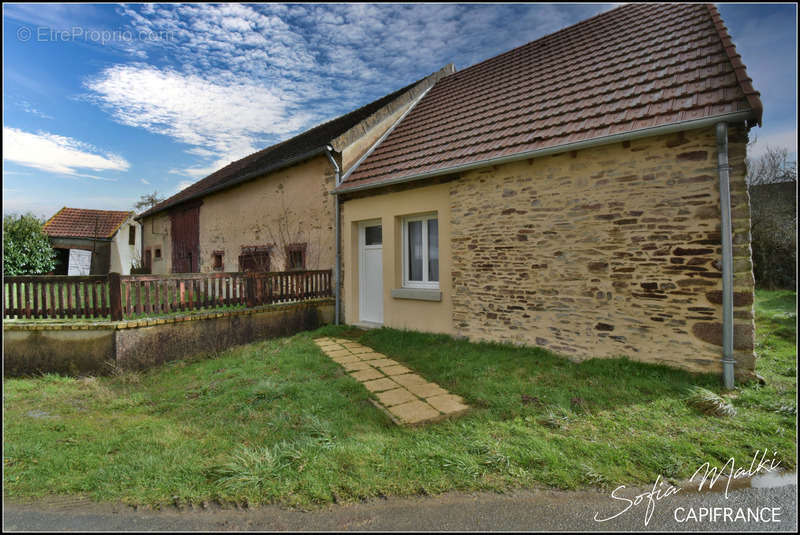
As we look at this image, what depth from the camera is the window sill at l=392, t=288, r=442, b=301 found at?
717 cm

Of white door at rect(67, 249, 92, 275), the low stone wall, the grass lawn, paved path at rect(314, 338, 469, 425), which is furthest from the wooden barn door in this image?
paved path at rect(314, 338, 469, 425)

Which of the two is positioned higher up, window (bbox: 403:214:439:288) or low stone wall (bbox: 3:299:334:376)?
window (bbox: 403:214:439:288)

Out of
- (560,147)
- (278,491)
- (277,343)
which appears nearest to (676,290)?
(560,147)

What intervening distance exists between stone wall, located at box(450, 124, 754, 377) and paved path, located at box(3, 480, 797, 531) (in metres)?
2.41

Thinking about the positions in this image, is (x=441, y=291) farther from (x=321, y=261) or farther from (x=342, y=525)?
(x=342, y=525)

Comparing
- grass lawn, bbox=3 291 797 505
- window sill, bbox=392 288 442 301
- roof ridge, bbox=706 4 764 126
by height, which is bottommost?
grass lawn, bbox=3 291 797 505

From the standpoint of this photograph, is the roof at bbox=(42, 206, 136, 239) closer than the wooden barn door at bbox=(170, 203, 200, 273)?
No

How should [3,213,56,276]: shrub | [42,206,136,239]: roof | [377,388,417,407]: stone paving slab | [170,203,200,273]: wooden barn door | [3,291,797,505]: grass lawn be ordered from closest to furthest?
[3,291,797,505]: grass lawn
[377,388,417,407]: stone paving slab
[3,213,56,276]: shrub
[170,203,200,273]: wooden barn door
[42,206,136,239]: roof

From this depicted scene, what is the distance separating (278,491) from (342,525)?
61 centimetres

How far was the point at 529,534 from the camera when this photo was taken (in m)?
2.29

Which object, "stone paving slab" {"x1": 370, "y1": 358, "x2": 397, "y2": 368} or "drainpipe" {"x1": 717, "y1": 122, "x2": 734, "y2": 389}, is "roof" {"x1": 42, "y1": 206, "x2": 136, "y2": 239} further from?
"drainpipe" {"x1": 717, "y1": 122, "x2": 734, "y2": 389}

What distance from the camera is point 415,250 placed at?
7949 millimetres

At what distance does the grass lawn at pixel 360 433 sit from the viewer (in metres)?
2.82

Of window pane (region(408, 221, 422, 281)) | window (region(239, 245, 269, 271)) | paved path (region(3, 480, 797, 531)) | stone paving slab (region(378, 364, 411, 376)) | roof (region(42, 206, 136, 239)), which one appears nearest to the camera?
paved path (region(3, 480, 797, 531))
